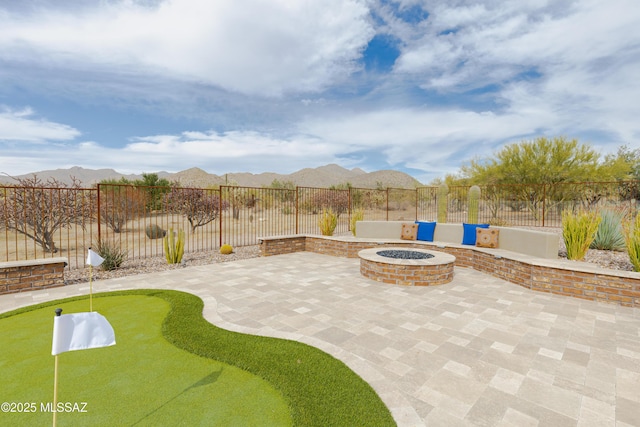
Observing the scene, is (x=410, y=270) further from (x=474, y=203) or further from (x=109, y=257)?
(x=109, y=257)

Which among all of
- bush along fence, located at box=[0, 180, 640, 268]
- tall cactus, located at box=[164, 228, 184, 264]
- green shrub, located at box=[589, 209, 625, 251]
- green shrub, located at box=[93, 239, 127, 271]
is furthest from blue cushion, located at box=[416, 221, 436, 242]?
green shrub, located at box=[93, 239, 127, 271]

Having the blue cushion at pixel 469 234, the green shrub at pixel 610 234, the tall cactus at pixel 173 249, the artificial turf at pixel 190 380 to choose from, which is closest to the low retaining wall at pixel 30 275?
the tall cactus at pixel 173 249

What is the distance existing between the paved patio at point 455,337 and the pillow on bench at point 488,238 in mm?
1351

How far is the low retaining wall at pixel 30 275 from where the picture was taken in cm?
500

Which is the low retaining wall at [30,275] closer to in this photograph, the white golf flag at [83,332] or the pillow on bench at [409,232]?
the white golf flag at [83,332]

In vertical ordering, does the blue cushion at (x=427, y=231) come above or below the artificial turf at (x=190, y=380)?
above

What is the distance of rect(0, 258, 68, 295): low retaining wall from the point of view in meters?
5.00

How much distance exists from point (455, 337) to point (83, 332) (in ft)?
11.5

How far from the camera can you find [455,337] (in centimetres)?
341

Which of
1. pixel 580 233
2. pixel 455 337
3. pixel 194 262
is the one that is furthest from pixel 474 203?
pixel 194 262

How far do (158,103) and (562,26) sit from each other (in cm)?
1625

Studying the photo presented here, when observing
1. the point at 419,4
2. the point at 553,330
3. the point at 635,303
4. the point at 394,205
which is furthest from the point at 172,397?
the point at 394,205

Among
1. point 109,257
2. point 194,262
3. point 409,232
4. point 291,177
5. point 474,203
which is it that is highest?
point 291,177

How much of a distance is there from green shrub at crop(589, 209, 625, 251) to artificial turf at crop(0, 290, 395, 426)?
28.1 feet
